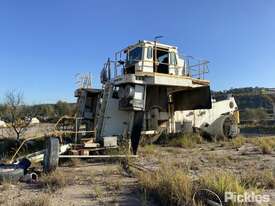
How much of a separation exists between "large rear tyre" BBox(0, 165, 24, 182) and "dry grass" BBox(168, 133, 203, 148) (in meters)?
8.20

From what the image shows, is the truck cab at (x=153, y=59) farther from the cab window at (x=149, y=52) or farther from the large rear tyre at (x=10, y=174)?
the large rear tyre at (x=10, y=174)

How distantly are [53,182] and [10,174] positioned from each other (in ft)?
4.48

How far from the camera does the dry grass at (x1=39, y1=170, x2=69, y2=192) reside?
275 inches

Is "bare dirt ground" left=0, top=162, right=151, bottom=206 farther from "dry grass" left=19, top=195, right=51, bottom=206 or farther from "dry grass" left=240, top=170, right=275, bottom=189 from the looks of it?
"dry grass" left=240, top=170, right=275, bottom=189

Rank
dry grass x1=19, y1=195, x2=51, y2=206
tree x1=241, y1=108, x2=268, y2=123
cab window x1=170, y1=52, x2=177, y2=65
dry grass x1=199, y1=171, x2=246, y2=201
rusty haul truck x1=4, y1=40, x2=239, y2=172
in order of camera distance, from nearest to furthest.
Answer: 1. dry grass x1=199, y1=171, x2=246, y2=201
2. dry grass x1=19, y1=195, x2=51, y2=206
3. rusty haul truck x1=4, y1=40, x2=239, y2=172
4. cab window x1=170, y1=52, x2=177, y2=65
5. tree x1=241, y1=108, x2=268, y2=123

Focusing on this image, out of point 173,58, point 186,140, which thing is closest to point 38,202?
point 186,140

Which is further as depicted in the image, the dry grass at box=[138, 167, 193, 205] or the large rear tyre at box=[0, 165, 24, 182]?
the large rear tyre at box=[0, 165, 24, 182]

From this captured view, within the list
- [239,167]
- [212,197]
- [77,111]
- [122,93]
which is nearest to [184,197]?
[212,197]

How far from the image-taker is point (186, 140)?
1472cm

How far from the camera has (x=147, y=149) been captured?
12688 mm

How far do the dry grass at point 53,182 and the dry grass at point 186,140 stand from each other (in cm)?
776

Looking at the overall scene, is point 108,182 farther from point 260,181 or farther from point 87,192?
point 260,181

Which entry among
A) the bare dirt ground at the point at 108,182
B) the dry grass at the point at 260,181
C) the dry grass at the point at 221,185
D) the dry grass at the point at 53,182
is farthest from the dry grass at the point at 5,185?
the dry grass at the point at 260,181

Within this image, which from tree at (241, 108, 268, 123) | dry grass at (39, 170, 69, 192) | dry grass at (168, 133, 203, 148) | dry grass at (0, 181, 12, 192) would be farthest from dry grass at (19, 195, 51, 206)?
tree at (241, 108, 268, 123)
